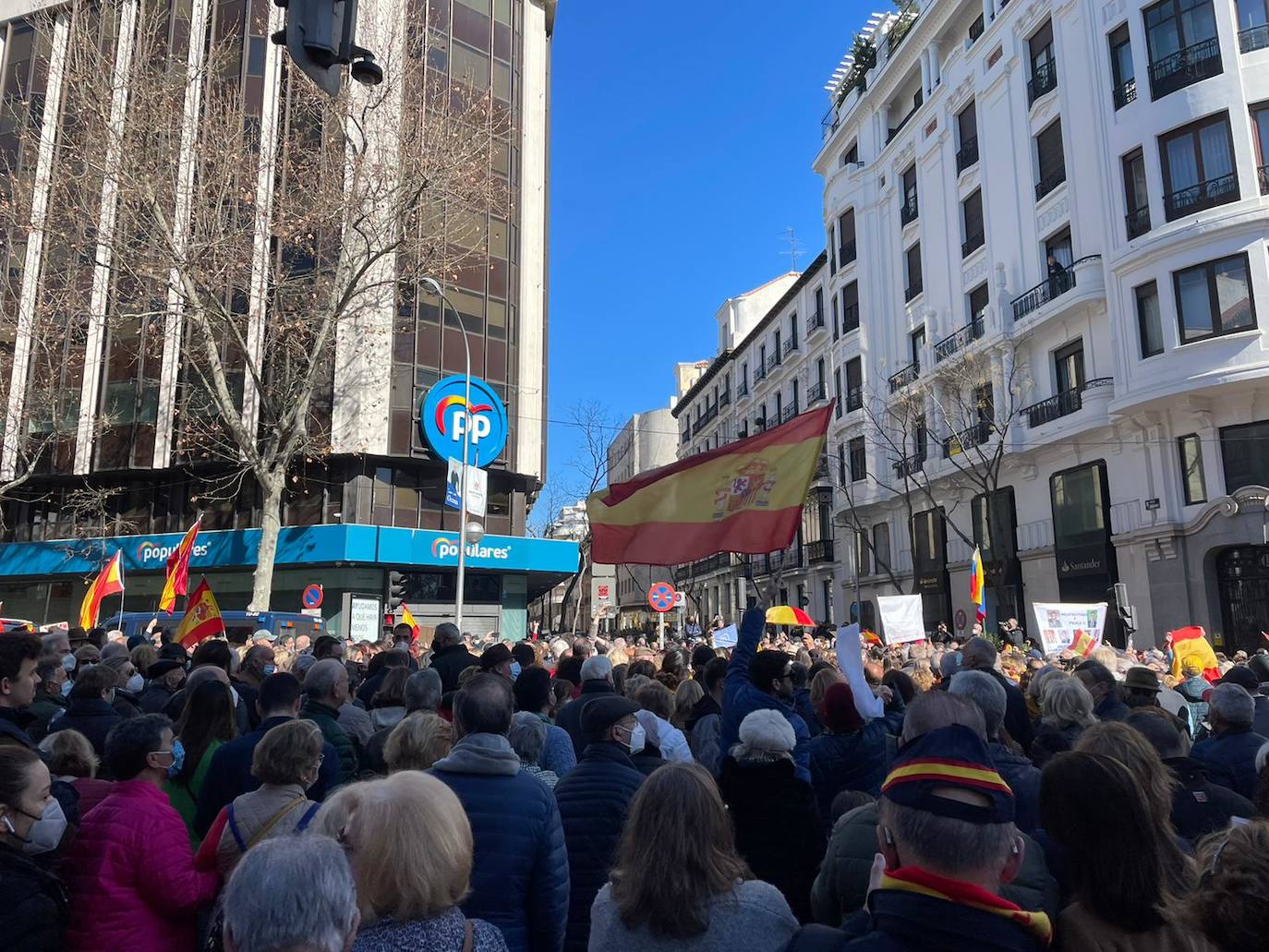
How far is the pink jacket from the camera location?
338 centimetres

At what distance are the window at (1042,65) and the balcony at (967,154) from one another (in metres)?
3.34

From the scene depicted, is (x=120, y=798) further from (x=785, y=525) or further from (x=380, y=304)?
(x=380, y=304)

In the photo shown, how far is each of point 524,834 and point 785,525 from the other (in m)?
4.48

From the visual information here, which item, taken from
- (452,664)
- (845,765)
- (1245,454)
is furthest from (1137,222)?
(845,765)

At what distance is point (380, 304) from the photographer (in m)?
28.1

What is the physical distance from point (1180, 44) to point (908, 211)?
555 inches

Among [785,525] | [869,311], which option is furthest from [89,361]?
[785,525]

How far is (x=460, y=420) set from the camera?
31.3m

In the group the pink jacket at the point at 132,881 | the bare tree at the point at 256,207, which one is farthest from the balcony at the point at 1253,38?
the pink jacket at the point at 132,881

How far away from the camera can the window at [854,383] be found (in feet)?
133

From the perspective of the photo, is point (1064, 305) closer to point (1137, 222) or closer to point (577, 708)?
point (1137, 222)

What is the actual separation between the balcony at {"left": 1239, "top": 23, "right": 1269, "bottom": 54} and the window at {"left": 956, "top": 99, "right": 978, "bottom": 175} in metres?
10.4

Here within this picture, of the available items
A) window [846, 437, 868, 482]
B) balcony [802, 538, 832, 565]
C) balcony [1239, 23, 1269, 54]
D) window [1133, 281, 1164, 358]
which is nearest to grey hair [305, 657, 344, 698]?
window [1133, 281, 1164, 358]

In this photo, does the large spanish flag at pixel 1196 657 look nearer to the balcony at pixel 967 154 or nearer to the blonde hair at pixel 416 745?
the blonde hair at pixel 416 745
